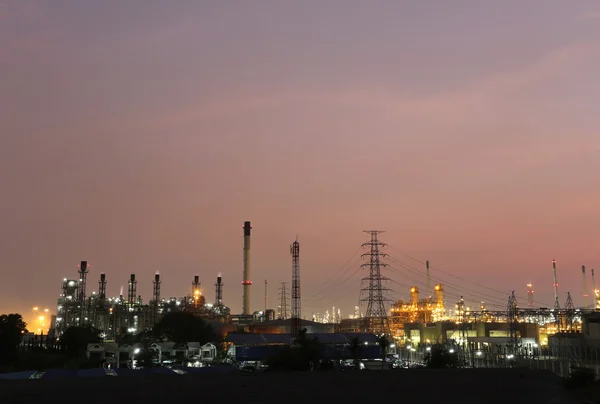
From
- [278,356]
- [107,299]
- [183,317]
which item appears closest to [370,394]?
[278,356]

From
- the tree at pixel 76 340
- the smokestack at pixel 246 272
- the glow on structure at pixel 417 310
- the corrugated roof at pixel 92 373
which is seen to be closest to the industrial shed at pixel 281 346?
the tree at pixel 76 340

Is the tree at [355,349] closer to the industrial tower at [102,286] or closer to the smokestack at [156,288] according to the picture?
the smokestack at [156,288]

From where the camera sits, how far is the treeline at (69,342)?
65825 millimetres

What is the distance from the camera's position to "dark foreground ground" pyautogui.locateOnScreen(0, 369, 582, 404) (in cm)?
3612

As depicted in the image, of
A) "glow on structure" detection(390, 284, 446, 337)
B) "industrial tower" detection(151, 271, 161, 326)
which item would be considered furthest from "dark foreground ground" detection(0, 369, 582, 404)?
"industrial tower" detection(151, 271, 161, 326)

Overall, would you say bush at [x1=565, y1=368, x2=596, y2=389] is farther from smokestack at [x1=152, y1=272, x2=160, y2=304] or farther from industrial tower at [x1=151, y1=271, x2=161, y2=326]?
smokestack at [x1=152, y1=272, x2=160, y2=304]

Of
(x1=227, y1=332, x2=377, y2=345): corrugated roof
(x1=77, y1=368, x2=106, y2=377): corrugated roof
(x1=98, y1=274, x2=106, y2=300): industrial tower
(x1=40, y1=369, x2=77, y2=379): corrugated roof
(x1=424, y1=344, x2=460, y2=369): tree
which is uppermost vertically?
(x1=98, y1=274, x2=106, y2=300): industrial tower

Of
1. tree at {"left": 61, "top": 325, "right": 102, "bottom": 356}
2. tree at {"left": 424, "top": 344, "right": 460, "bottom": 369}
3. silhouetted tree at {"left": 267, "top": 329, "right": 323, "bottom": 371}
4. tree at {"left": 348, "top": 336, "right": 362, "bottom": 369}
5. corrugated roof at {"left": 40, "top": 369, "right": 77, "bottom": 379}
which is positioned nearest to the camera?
corrugated roof at {"left": 40, "top": 369, "right": 77, "bottom": 379}

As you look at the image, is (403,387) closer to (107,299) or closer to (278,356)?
(278,356)

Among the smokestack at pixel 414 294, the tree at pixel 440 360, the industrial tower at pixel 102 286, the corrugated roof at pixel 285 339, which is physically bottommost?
the tree at pixel 440 360

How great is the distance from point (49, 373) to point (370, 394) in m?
26.0

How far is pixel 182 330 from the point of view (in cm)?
9625

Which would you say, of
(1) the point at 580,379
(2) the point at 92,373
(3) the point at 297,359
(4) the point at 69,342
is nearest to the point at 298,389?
(2) the point at 92,373

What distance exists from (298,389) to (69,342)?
59.3 m
